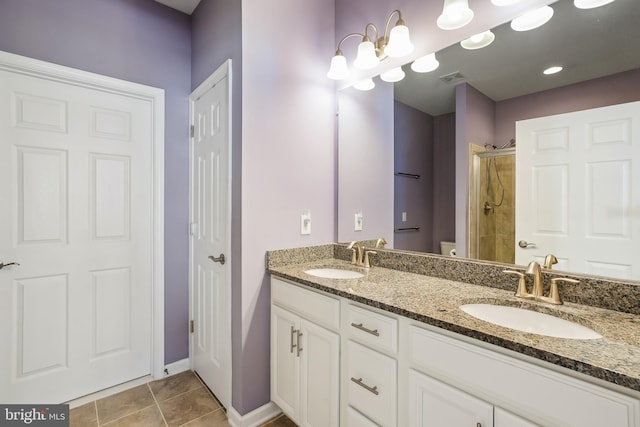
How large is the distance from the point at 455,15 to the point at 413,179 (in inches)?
31.7

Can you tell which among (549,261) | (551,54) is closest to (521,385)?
(549,261)

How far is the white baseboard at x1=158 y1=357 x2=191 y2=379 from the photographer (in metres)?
2.17

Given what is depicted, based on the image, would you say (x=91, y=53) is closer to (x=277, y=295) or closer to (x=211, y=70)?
(x=211, y=70)

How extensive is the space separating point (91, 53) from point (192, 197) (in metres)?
1.07

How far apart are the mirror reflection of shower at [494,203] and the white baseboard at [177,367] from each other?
215 cm

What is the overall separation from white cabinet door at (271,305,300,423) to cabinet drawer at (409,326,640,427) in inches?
28.6

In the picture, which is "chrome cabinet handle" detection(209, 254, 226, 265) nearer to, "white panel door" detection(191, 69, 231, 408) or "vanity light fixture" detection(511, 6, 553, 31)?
"white panel door" detection(191, 69, 231, 408)

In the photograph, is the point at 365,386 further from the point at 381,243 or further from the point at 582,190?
the point at 582,190

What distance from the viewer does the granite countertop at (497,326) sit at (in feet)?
2.25

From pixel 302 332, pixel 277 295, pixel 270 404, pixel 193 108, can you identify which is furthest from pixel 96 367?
pixel 193 108

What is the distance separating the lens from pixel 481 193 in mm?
1429

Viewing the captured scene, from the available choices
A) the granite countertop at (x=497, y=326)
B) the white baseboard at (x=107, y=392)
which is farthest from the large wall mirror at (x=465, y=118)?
the white baseboard at (x=107, y=392)

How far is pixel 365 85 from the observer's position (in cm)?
196

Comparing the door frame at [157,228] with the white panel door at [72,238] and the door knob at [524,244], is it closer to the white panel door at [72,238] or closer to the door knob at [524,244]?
the white panel door at [72,238]
